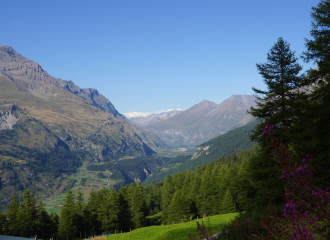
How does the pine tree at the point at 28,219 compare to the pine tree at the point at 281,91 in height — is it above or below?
below

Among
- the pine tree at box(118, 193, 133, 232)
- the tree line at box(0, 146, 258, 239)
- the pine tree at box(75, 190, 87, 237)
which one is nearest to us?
the tree line at box(0, 146, 258, 239)

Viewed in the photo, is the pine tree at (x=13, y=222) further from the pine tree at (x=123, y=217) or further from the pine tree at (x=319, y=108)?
the pine tree at (x=319, y=108)

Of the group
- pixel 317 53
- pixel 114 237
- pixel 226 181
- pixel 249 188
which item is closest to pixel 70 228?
pixel 114 237

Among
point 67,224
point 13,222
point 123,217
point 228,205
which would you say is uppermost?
point 13,222

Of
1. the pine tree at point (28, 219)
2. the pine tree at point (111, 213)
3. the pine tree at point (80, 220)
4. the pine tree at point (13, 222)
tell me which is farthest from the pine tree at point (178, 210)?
the pine tree at point (13, 222)

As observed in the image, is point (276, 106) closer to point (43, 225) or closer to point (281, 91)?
point (281, 91)

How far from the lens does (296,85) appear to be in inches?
841

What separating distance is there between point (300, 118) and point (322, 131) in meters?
1.99

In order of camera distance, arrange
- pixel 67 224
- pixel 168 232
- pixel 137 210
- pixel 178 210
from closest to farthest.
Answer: pixel 168 232, pixel 67 224, pixel 178 210, pixel 137 210

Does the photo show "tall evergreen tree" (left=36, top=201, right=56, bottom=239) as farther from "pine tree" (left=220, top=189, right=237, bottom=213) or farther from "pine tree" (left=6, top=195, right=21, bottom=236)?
"pine tree" (left=220, top=189, right=237, bottom=213)

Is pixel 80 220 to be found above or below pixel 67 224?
below

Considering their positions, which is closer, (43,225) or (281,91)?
(281,91)

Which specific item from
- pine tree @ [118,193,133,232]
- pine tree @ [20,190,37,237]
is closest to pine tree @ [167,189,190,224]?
pine tree @ [118,193,133,232]

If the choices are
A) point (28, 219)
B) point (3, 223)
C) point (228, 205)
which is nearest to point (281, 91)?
point (228, 205)
